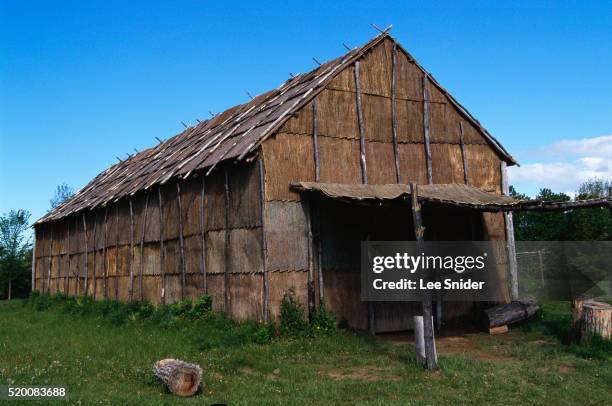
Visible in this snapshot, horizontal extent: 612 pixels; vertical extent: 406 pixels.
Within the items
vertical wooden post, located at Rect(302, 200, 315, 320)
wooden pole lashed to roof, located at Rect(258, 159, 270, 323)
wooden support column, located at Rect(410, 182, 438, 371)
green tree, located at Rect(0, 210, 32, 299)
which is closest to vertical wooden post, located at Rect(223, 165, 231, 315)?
wooden pole lashed to roof, located at Rect(258, 159, 270, 323)

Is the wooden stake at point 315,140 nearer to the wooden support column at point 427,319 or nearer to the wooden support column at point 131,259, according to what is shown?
the wooden support column at point 427,319

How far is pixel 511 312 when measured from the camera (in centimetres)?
1664

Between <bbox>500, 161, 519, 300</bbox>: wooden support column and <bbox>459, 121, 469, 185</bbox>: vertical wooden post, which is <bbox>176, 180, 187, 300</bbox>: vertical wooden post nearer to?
<bbox>459, 121, 469, 185</bbox>: vertical wooden post

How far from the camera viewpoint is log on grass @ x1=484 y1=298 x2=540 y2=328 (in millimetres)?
16391

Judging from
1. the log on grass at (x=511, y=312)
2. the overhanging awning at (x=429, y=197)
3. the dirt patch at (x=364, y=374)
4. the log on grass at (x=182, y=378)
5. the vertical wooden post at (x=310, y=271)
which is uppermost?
the overhanging awning at (x=429, y=197)

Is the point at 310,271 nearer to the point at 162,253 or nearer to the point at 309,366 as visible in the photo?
the point at 309,366

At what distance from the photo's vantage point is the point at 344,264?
1600cm

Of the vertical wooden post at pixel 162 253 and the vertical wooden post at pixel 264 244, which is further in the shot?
the vertical wooden post at pixel 162 253

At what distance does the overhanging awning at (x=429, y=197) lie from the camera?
539 inches

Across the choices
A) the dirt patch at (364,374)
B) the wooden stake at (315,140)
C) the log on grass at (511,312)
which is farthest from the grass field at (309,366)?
the wooden stake at (315,140)

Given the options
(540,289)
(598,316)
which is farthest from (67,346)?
(540,289)

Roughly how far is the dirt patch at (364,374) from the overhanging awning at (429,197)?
3.85 m

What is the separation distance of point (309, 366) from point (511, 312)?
24.3 feet

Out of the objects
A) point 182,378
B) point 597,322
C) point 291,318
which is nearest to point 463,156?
point 597,322
